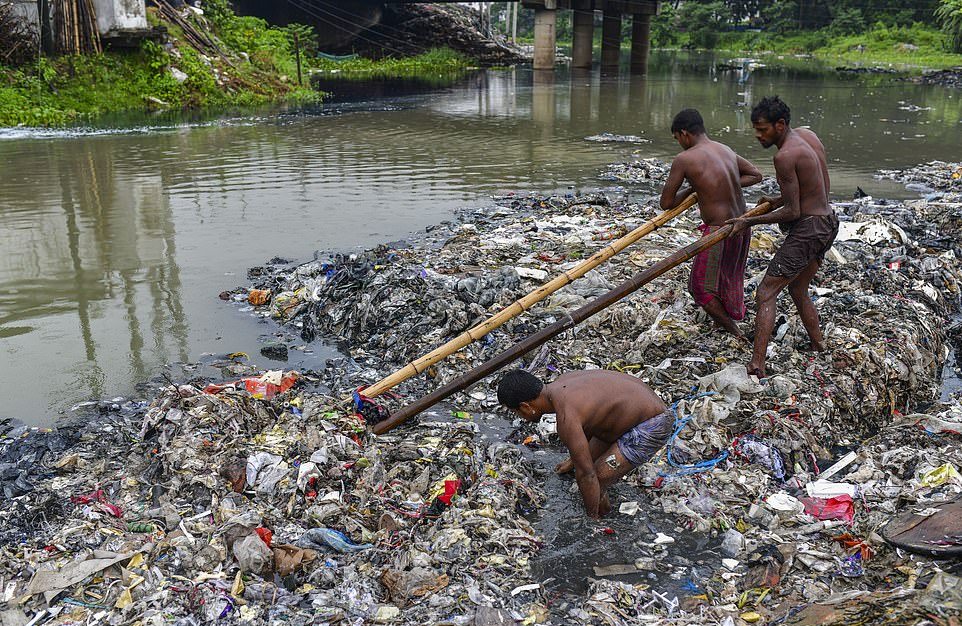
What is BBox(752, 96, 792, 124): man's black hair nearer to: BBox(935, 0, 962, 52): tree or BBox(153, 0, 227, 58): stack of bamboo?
BBox(153, 0, 227, 58): stack of bamboo

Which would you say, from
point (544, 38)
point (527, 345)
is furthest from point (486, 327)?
point (544, 38)

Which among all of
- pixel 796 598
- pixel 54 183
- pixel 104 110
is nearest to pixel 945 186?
pixel 796 598

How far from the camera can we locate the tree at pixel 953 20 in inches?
1551

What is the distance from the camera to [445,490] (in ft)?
14.6

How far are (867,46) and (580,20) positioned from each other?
76.3 ft

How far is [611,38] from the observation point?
38219 mm

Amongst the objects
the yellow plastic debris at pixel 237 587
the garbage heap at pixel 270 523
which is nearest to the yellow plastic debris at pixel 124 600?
the garbage heap at pixel 270 523

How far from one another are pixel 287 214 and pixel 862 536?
28.5 ft

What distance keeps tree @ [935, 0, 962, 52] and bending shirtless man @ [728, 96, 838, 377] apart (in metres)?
42.1

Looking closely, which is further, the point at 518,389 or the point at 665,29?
the point at 665,29

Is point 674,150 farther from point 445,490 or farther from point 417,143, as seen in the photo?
point 445,490

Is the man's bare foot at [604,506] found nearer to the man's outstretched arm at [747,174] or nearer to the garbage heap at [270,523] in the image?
the garbage heap at [270,523]

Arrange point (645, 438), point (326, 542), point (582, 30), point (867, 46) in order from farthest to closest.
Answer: point (867, 46)
point (582, 30)
point (645, 438)
point (326, 542)

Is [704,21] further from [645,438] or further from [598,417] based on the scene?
[598,417]
